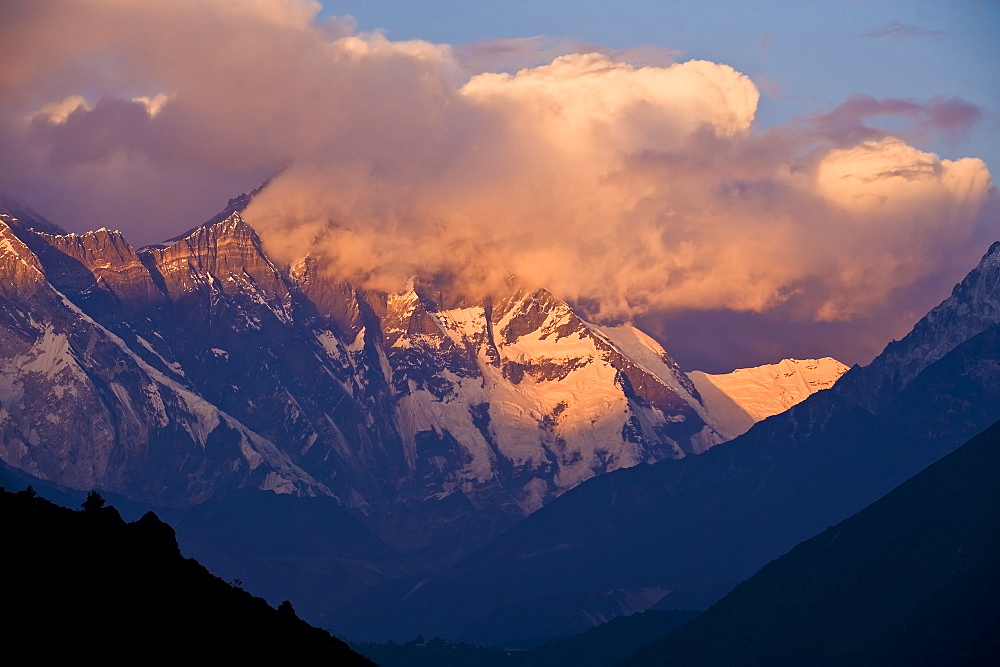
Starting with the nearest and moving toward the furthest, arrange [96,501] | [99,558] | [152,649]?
[152,649] → [99,558] → [96,501]

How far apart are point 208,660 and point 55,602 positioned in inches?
389

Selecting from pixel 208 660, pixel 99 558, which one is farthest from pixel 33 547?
pixel 208 660

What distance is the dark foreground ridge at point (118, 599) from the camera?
101250mm

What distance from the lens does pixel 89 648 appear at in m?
99.9

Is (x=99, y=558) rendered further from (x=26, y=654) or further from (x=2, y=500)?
(x=26, y=654)

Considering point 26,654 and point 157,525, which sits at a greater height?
point 157,525

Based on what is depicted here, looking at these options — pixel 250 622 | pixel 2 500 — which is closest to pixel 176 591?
pixel 250 622

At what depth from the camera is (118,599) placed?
355 ft

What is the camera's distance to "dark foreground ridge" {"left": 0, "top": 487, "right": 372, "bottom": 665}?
101 metres

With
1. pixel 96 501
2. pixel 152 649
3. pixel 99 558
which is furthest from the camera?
pixel 96 501

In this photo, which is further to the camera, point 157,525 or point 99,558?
point 157,525

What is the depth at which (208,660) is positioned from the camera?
10731cm

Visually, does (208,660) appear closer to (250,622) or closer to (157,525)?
(250,622)

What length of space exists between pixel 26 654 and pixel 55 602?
328 inches
